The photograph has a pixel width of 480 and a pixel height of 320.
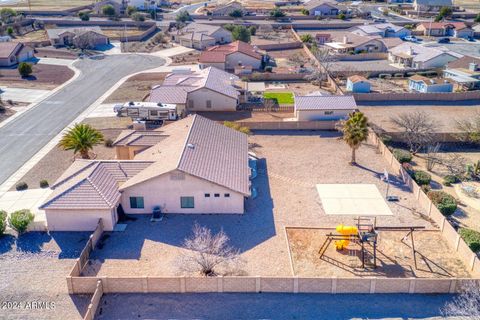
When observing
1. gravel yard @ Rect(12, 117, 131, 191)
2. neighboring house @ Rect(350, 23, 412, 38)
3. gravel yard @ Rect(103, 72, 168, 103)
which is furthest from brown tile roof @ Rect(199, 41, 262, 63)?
neighboring house @ Rect(350, 23, 412, 38)

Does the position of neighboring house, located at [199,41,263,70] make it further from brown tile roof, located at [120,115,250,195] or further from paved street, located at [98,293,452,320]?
paved street, located at [98,293,452,320]

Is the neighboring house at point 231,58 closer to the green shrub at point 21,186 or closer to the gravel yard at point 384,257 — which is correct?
the green shrub at point 21,186

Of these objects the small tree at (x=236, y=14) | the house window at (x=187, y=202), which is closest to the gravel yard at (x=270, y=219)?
the house window at (x=187, y=202)

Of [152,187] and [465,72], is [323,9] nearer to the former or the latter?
[465,72]

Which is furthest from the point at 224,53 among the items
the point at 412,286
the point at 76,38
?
the point at 412,286

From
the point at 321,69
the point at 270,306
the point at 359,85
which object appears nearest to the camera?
the point at 270,306
